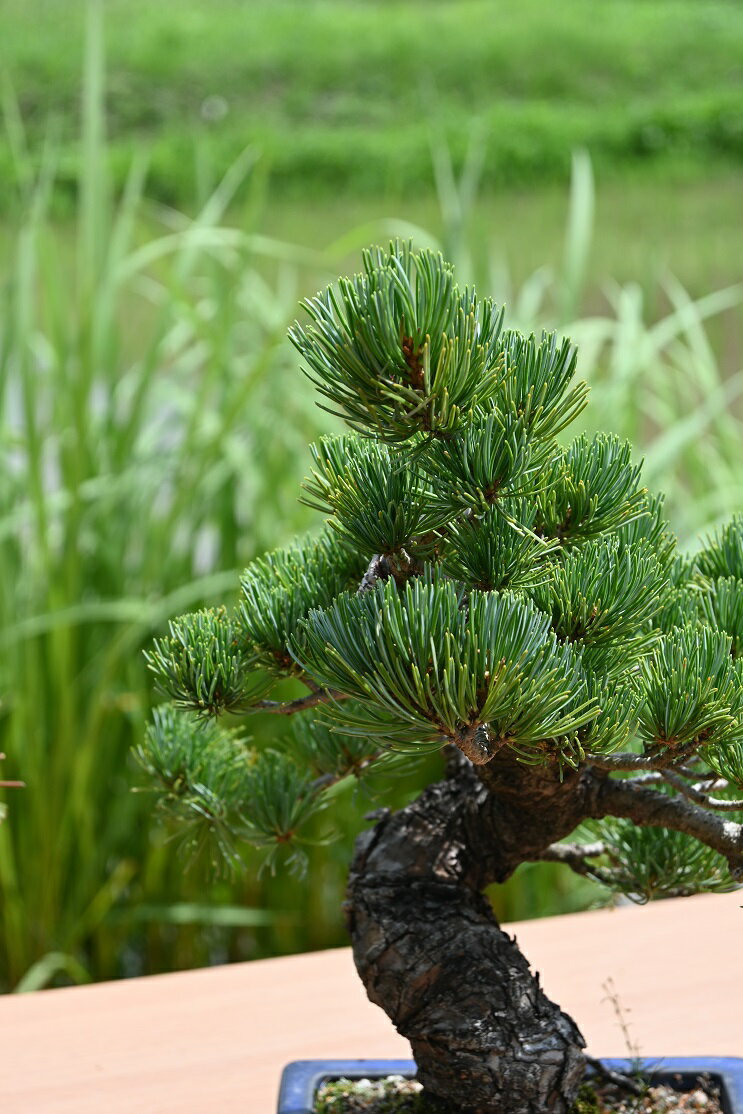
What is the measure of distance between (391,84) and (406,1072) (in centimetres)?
283

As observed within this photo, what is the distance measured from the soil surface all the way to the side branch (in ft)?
0.38

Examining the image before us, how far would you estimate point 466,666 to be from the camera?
10.3 inches

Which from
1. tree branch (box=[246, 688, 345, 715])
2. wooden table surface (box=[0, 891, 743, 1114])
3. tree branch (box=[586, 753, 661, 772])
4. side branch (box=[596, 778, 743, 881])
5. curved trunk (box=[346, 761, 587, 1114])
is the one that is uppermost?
tree branch (box=[246, 688, 345, 715])

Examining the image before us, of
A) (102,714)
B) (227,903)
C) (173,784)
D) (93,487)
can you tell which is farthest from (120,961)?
(173,784)

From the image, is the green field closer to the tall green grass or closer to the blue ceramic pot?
the tall green grass

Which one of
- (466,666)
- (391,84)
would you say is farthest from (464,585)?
(391,84)

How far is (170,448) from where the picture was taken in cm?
106

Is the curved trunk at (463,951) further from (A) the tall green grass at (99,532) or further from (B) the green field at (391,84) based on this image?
(B) the green field at (391,84)

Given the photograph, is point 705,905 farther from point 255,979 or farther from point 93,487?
point 93,487

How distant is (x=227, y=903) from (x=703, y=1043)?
1.94ft

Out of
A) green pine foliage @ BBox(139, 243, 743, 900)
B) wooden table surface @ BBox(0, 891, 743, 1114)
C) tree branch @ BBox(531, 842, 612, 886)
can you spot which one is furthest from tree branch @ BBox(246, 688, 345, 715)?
wooden table surface @ BBox(0, 891, 743, 1114)

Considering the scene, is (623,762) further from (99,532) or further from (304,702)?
(99,532)

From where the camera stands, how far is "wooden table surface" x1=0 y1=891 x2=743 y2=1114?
52 centimetres

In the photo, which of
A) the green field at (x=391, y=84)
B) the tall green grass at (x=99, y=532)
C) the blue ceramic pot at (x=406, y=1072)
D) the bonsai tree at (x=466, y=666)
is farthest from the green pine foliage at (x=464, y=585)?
the green field at (x=391, y=84)
